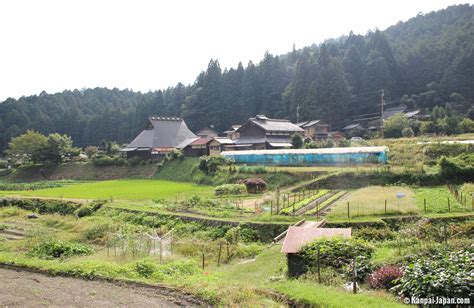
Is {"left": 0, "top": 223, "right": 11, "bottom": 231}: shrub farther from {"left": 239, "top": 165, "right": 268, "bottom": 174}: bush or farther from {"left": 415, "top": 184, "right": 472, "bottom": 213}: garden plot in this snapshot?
{"left": 415, "top": 184, "right": 472, "bottom": 213}: garden plot

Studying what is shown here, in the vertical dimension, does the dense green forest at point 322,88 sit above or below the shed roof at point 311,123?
above

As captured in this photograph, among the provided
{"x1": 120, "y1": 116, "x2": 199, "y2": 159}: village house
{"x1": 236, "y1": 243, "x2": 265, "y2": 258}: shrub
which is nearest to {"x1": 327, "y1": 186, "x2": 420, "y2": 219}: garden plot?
{"x1": 236, "y1": 243, "x2": 265, "y2": 258}: shrub

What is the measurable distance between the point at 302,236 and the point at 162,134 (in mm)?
39132

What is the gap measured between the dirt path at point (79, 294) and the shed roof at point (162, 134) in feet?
119

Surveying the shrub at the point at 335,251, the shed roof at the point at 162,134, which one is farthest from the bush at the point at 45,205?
the shrub at the point at 335,251

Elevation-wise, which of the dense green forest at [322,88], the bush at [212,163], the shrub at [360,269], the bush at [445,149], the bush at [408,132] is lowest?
the shrub at [360,269]

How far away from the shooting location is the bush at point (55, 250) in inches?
633

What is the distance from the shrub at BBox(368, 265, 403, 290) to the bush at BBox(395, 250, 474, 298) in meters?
0.19

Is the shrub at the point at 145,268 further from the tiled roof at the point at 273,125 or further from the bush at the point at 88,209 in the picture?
the tiled roof at the point at 273,125

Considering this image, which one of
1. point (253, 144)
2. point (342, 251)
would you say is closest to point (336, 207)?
point (342, 251)

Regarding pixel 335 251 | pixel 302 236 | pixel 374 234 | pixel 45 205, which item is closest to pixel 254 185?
pixel 374 234

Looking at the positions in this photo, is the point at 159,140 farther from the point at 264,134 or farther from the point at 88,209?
the point at 88,209

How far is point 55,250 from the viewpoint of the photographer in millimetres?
16422

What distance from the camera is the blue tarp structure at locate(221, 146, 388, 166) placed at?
29719mm
